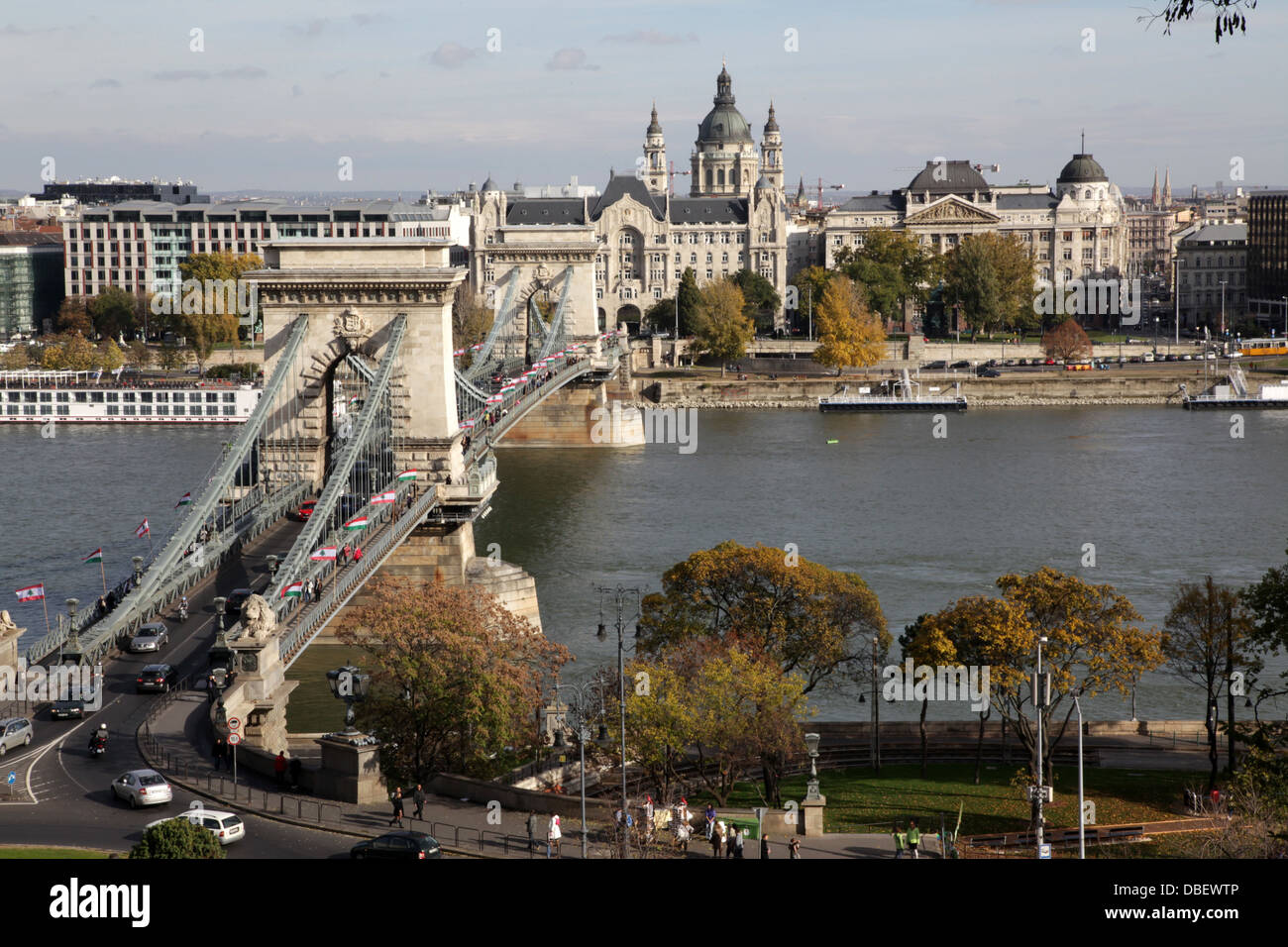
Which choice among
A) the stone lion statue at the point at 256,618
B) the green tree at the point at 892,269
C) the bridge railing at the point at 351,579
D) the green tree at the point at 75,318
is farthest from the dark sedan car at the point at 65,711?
the green tree at the point at 75,318

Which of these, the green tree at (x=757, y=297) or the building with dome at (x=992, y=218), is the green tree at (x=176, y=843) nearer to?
the green tree at (x=757, y=297)

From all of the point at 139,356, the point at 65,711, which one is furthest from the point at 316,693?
the point at 139,356

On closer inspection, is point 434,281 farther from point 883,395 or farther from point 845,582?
point 883,395

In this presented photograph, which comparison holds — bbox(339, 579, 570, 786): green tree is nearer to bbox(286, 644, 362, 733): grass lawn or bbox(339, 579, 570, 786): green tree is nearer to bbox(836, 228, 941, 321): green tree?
bbox(286, 644, 362, 733): grass lawn

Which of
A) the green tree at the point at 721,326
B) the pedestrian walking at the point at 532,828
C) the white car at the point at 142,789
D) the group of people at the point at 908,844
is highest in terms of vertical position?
the green tree at the point at 721,326

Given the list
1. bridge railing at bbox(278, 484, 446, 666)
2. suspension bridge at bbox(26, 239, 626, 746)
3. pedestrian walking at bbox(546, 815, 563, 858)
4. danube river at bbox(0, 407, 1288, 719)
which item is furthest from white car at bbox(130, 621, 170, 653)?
pedestrian walking at bbox(546, 815, 563, 858)
